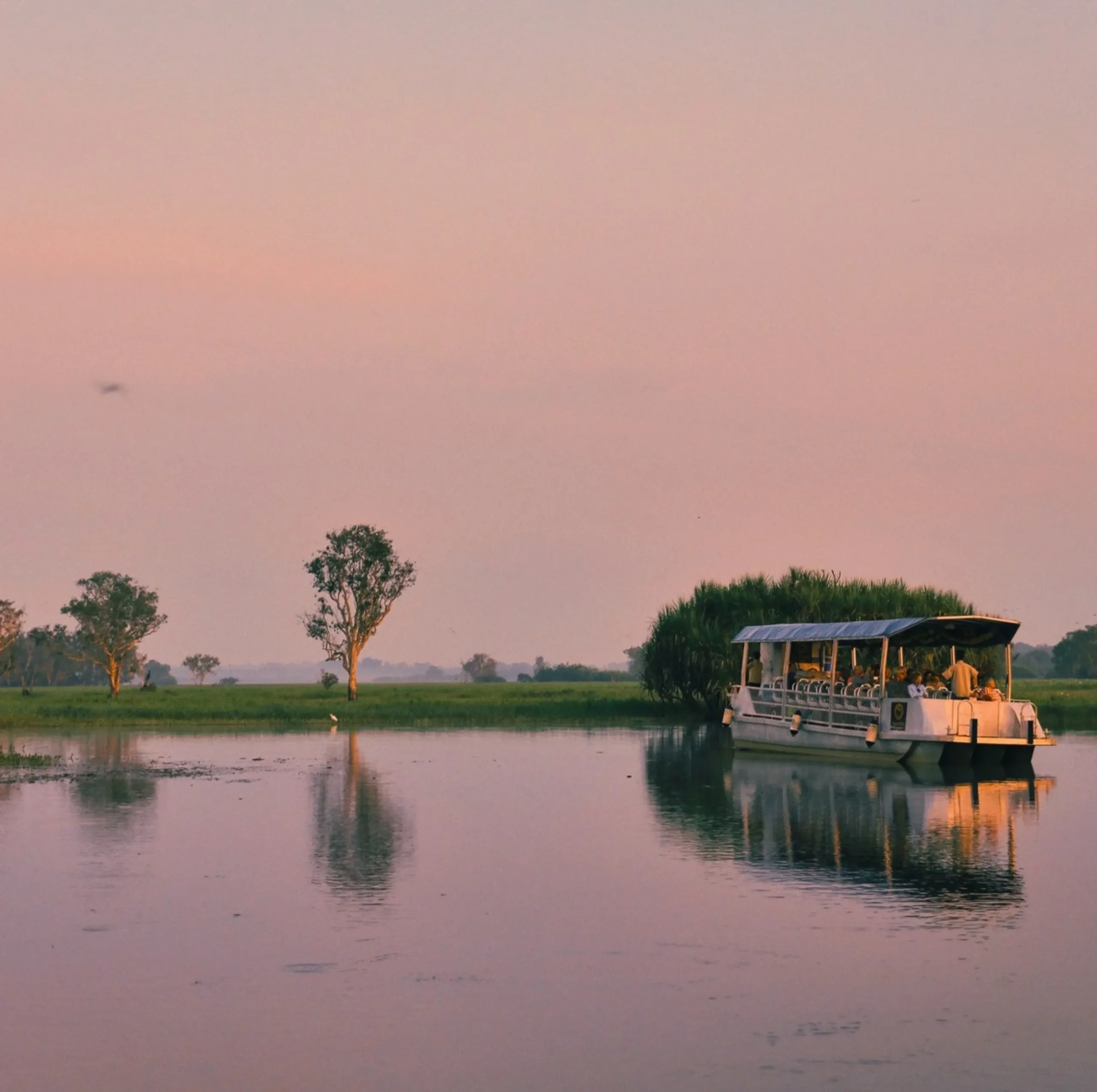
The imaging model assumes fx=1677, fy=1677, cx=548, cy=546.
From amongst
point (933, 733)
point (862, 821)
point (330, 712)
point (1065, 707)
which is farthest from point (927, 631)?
point (330, 712)

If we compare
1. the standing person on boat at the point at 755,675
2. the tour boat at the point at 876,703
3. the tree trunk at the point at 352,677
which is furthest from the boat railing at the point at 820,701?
the tree trunk at the point at 352,677

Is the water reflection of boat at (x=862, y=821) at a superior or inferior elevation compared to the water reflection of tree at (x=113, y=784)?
inferior

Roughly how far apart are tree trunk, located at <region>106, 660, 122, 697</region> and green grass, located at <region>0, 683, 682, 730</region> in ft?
49.6

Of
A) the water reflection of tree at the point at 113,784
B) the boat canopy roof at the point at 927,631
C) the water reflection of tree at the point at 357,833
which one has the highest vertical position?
the boat canopy roof at the point at 927,631

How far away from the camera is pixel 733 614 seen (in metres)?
83.8

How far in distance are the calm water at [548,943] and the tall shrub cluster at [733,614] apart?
144ft

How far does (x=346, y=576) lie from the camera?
118m

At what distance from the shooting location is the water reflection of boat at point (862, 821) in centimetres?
2339

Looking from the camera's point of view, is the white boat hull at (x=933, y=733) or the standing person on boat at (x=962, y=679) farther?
the standing person on boat at (x=962, y=679)

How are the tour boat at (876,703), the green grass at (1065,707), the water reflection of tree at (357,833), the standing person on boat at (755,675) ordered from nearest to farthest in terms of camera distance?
the water reflection of tree at (357,833) → the tour boat at (876,703) → the standing person on boat at (755,675) → the green grass at (1065,707)

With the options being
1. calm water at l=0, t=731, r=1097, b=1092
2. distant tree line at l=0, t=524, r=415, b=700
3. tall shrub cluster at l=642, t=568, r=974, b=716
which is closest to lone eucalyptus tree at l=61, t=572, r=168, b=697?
distant tree line at l=0, t=524, r=415, b=700

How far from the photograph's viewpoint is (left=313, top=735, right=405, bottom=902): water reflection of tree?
23.5m

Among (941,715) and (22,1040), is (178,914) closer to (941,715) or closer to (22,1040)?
(22,1040)

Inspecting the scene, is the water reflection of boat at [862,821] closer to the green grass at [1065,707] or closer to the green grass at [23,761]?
the green grass at [23,761]
